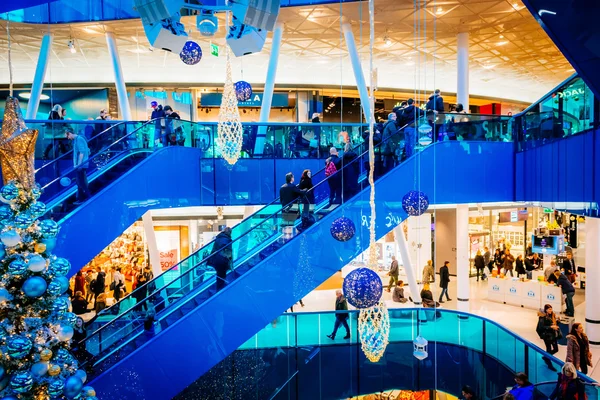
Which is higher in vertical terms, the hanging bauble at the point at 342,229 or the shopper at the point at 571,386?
the hanging bauble at the point at 342,229

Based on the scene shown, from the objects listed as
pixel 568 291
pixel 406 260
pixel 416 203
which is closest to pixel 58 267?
pixel 416 203

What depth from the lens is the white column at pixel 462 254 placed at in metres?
14.7

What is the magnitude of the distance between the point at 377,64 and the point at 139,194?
14084 millimetres

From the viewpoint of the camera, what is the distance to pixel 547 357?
8.03 m

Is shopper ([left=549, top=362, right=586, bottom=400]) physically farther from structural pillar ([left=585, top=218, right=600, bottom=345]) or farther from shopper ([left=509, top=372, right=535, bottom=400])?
structural pillar ([left=585, top=218, right=600, bottom=345])

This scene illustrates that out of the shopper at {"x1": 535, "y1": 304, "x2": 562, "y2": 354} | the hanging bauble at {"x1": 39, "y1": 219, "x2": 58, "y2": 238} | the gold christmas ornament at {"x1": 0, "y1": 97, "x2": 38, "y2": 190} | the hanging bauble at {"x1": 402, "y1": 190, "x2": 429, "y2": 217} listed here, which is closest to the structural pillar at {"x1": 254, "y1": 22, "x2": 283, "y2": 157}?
the hanging bauble at {"x1": 402, "y1": 190, "x2": 429, "y2": 217}

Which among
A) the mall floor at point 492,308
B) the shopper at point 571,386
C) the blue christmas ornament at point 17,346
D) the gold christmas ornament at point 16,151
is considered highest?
the gold christmas ornament at point 16,151

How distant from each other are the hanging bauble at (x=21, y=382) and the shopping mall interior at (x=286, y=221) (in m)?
0.02

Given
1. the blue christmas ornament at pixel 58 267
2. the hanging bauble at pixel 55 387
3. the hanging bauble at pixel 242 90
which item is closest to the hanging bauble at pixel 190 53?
the hanging bauble at pixel 242 90

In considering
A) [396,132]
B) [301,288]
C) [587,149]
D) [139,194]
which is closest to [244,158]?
[139,194]

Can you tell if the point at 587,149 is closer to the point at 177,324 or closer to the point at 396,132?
the point at 396,132

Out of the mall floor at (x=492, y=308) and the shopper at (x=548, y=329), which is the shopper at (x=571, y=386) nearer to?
the mall floor at (x=492, y=308)

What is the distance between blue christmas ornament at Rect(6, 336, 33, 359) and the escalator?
330 cm

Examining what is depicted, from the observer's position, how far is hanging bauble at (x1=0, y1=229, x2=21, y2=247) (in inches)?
188
